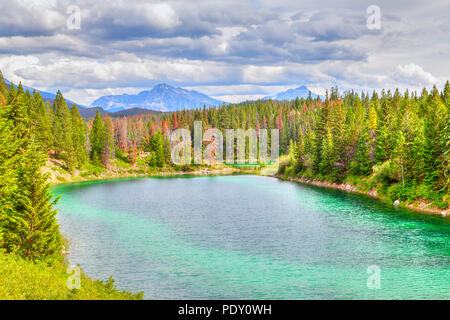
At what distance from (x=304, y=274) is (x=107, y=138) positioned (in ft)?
384

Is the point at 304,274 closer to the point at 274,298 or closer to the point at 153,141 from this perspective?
the point at 274,298

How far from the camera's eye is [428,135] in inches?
2635

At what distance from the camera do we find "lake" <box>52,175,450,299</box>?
3128 cm

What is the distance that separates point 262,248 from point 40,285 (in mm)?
25225

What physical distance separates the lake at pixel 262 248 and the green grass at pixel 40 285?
4853mm

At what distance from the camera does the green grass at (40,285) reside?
66.4 ft

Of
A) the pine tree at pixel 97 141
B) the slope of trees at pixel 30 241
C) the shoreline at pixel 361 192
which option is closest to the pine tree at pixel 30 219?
the slope of trees at pixel 30 241

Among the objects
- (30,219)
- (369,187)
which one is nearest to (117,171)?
(369,187)

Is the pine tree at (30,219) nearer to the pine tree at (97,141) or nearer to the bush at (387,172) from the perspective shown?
the bush at (387,172)

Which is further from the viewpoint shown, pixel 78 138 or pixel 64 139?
pixel 78 138

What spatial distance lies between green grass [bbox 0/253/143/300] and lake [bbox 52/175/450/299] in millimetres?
4853

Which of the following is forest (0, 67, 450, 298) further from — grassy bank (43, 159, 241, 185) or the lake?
the lake

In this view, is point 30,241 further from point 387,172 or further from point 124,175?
point 124,175

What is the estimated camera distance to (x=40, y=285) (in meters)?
22.2
